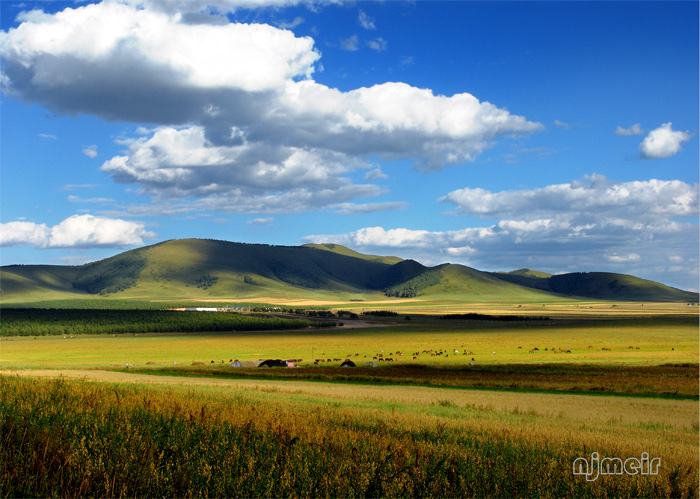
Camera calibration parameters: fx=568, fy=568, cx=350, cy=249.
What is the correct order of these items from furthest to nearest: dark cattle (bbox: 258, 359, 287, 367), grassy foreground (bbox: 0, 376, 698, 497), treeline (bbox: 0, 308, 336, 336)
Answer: treeline (bbox: 0, 308, 336, 336) → dark cattle (bbox: 258, 359, 287, 367) → grassy foreground (bbox: 0, 376, 698, 497)

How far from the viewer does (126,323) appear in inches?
6014

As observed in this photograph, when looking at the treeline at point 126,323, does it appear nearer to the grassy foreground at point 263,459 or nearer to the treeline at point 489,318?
the treeline at point 489,318

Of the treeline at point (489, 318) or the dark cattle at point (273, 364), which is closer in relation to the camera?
the dark cattle at point (273, 364)

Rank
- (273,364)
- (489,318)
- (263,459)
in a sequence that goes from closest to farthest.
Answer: (263,459) → (273,364) → (489,318)

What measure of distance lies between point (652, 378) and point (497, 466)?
4317 cm

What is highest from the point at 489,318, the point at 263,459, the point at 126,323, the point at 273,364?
the point at 263,459

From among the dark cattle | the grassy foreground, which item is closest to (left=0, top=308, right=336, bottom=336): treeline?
the dark cattle

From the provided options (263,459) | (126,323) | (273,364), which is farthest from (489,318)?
(263,459)

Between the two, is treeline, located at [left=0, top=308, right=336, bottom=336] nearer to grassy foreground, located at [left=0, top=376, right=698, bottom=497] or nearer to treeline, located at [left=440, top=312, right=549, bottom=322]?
treeline, located at [left=440, top=312, right=549, bottom=322]

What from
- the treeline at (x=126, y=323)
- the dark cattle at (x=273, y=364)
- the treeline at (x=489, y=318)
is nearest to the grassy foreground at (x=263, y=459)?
the dark cattle at (x=273, y=364)

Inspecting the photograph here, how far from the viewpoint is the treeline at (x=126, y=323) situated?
142250 mm

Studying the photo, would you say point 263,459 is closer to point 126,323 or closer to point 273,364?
point 273,364

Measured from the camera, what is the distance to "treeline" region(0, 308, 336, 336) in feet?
467

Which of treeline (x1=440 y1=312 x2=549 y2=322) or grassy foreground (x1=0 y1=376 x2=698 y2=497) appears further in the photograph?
treeline (x1=440 y1=312 x2=549 y2=322)
